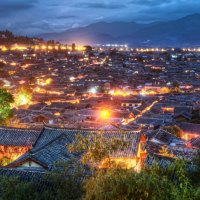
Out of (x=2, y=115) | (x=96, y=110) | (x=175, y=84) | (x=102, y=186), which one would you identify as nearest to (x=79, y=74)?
(x=175, y=84)

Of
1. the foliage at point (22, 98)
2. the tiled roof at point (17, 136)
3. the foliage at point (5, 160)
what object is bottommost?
the foliage at point (22, 98)

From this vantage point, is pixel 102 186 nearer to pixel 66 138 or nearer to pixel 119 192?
pixel 119 192

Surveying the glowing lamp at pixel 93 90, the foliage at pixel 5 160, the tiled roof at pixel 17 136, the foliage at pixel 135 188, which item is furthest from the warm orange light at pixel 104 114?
the foliage at pixel 135 188

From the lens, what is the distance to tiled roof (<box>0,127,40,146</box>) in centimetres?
1822

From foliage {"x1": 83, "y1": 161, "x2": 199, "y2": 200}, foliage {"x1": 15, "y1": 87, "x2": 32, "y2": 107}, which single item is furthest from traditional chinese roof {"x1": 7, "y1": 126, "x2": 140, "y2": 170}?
foliage {"x1": 15, "y1": 87, "x2": 32, "y2": 107}

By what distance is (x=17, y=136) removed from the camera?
18.6 meters

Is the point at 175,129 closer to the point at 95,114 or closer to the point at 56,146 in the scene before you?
the point at 95,114

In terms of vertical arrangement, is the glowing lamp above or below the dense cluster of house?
below

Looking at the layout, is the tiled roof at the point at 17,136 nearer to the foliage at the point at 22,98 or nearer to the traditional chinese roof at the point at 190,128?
the traditional chinese roof at the point at 190,128

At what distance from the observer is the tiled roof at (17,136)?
717 inches

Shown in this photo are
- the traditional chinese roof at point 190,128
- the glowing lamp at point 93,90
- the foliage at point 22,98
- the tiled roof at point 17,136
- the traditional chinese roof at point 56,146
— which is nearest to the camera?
the traditional chinese roof at point 56,146

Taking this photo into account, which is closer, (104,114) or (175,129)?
(175,129)

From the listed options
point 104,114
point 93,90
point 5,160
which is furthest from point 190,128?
point 93,90

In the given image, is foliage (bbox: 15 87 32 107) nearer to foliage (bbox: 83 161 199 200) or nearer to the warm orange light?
the warm orange light
